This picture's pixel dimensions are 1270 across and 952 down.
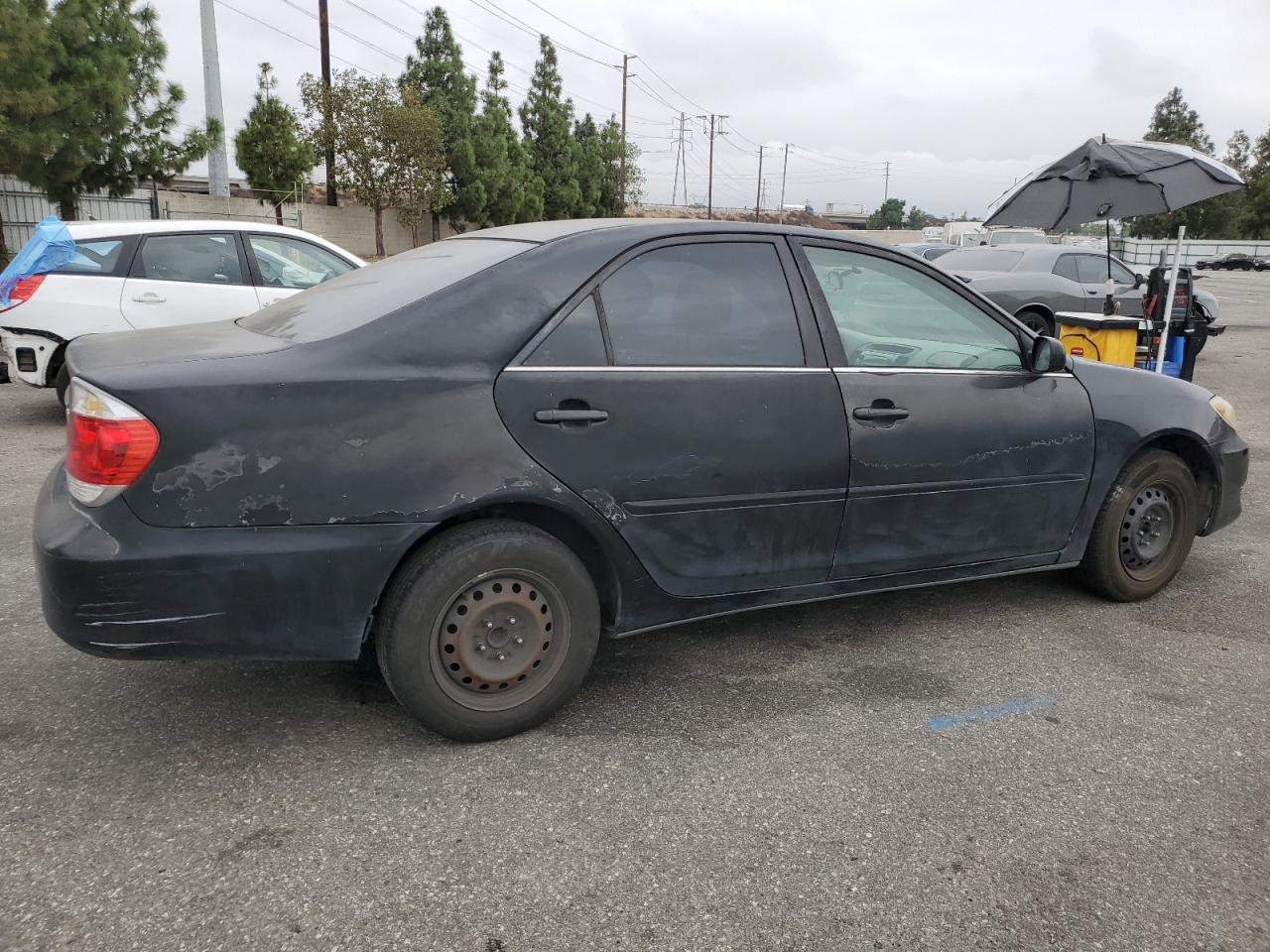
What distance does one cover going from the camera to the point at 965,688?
11.2 feet

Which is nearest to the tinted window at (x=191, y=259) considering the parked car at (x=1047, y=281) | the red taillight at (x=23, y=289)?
the red taillight at (x=23, y=289)

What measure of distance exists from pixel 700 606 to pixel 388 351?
133cm

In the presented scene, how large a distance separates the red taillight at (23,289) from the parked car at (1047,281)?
10020 mm

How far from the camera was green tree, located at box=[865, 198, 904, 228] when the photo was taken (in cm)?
12544

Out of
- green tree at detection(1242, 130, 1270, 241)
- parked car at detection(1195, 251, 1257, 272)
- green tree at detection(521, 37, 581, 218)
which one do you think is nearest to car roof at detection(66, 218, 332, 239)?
green tree at detection(521, 37, 581, 218)

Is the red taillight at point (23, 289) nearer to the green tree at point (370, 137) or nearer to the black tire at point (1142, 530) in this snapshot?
the black tire at point (1142, 530)

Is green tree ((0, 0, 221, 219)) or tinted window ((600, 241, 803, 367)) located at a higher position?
green tree ((0, 0, 221, 219))

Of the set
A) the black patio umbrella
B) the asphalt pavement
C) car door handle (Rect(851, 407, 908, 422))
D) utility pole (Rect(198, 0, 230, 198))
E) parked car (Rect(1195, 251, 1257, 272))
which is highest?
utility pole (Rect(198, 0, 230, 198))

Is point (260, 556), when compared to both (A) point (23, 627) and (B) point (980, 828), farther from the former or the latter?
(B) point (980, 828)

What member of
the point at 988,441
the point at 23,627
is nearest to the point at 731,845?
the point at 988,441

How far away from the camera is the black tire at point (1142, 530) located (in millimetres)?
4078

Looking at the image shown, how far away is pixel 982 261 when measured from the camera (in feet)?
44.7

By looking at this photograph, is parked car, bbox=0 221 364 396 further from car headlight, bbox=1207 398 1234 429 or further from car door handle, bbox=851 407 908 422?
car headlight, bbox=1207 398 1234 429

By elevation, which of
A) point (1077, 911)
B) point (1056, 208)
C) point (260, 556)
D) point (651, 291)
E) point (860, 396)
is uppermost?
point (1056, 208)
